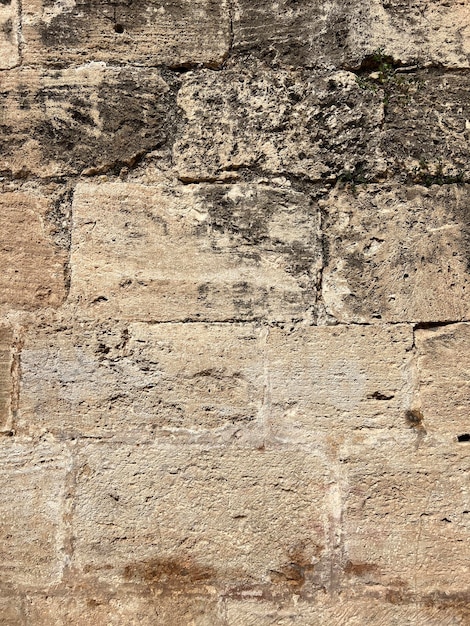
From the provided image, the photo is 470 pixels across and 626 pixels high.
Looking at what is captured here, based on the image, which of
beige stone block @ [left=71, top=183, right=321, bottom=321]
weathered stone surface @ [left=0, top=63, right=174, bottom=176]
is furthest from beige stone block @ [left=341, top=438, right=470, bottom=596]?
weathered stone surface @ [left=0, top=63, right=174, bottom=176]

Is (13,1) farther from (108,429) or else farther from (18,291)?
(108,429)

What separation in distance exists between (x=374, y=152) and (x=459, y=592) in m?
1.44

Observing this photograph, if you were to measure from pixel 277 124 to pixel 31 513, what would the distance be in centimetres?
153

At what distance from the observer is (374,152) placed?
2219 millimetres

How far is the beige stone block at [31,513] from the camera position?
6.91ft

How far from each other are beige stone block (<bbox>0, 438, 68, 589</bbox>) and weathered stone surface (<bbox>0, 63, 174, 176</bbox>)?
0.96m

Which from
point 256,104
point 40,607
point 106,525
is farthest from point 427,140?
point 40,607

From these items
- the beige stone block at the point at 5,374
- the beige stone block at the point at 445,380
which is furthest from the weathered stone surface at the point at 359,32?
the beige stone block at the point at 5,374

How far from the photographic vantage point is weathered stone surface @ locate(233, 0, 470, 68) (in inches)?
88.0

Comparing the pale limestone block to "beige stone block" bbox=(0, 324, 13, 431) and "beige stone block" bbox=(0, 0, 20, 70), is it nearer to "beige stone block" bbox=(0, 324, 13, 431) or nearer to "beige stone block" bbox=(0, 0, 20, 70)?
"beige stone block" bbox=(0, 324, 13, 431)

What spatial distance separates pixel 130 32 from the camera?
7.59 ft

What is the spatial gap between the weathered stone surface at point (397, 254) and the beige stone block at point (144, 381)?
0.36 metres

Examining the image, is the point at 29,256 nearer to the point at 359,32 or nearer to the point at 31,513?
the point at 31,513

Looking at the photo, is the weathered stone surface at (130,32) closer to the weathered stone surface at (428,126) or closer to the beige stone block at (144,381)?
the weathered stone surface at (428,126)
